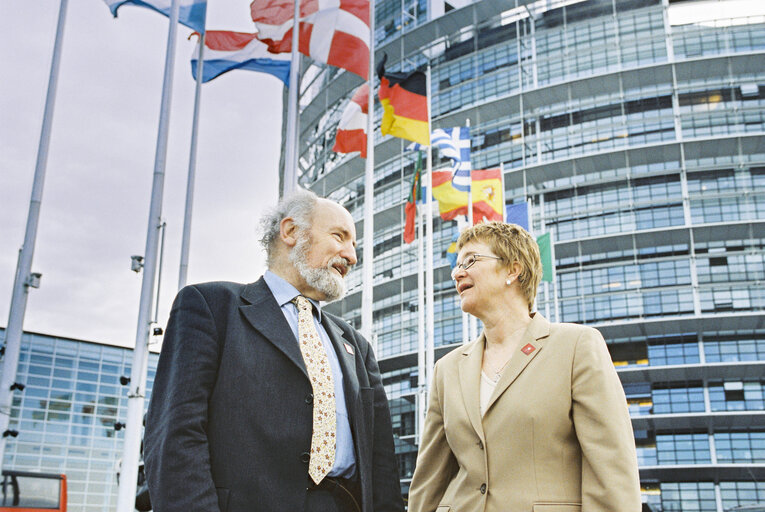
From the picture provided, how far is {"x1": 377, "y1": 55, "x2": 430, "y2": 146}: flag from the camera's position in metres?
12.7

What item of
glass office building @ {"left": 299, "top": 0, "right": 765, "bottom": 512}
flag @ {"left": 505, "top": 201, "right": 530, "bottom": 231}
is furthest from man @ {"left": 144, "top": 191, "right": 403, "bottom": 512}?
glass office building @ {"left": 299, "top": 0, "right": 765, "bottom": 512}

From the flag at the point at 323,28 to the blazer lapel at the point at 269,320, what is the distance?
7.70m

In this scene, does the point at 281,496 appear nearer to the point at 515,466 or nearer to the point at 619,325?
the point at 515,466

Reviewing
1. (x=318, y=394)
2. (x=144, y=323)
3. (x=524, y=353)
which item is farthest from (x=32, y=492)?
(x=524, y=353)

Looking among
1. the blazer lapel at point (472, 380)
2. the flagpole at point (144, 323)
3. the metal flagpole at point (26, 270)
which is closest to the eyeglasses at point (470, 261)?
the blazer lapel at point (472, 380)

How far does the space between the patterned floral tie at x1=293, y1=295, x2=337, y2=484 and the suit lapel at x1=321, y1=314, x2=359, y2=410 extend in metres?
0.10

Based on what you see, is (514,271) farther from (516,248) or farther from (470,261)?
(470,261)

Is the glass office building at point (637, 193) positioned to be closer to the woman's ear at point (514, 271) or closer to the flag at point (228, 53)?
the flag at point (228, 53)

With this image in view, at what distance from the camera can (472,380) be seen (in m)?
3.12

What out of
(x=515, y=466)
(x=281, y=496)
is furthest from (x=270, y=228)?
(x=515, y=466)

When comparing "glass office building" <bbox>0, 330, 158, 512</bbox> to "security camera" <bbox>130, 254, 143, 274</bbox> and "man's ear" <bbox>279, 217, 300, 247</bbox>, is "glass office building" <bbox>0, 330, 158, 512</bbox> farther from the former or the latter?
"man's ear" <bbox>279, 217, 300, 247</bbox>

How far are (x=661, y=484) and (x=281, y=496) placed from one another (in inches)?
1149

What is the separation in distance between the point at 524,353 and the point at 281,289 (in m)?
1.07

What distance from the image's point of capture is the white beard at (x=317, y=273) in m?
3.12
